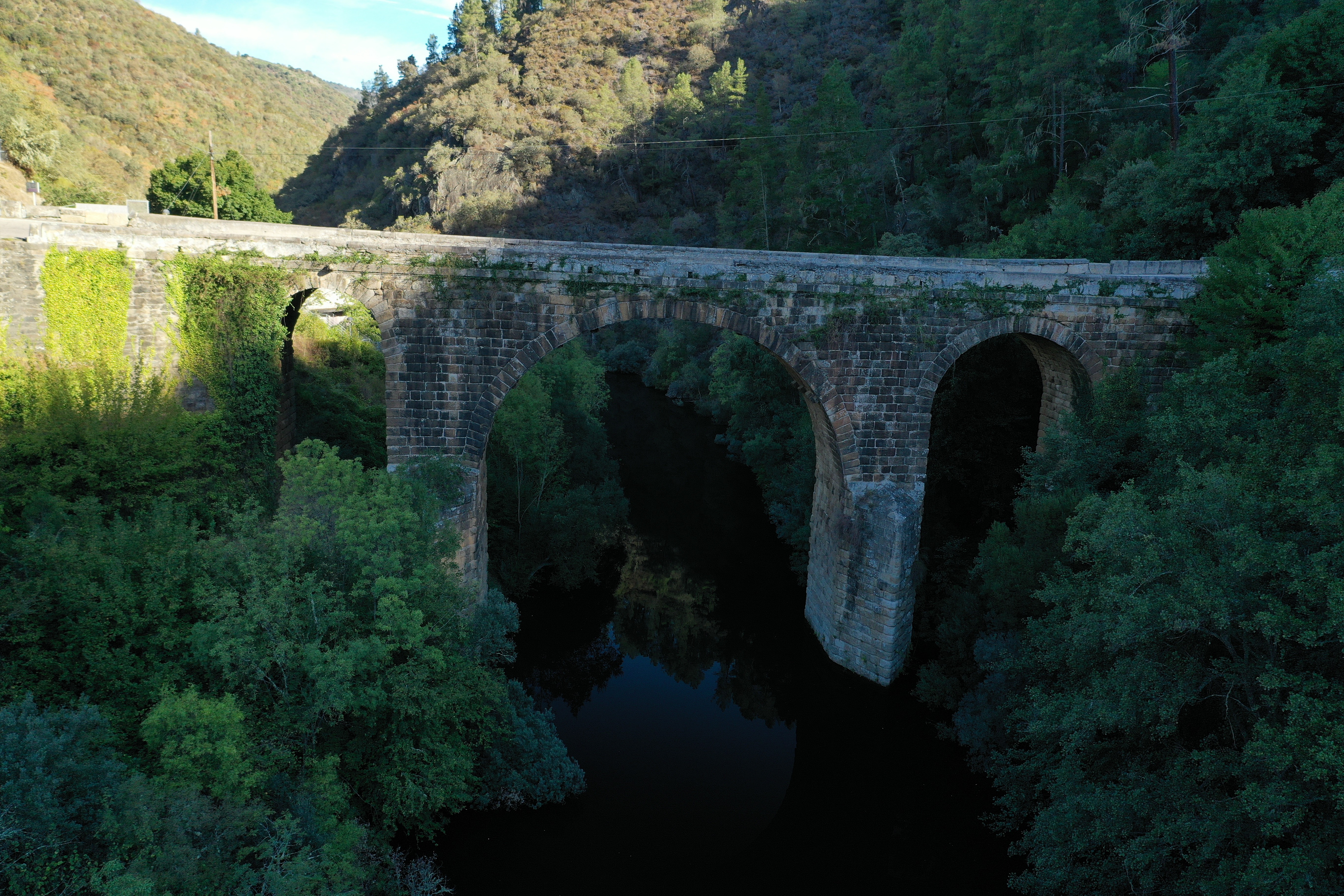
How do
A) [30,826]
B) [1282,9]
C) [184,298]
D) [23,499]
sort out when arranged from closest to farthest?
[30,826] → [23,499] → [184,298] → [1282,9]

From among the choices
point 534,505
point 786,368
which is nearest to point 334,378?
point 534,505

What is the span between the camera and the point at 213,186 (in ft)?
93.1

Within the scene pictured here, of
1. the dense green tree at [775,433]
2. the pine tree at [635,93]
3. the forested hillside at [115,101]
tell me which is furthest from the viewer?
the pine tree at [635,93]

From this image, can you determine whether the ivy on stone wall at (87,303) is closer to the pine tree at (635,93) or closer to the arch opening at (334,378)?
the arch opening at (334,378)

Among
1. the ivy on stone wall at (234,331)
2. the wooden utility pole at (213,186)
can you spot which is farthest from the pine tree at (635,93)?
the ivy on stone wall at (234,331)

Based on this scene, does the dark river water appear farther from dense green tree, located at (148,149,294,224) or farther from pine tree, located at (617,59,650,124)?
pine tree, located at (617,59,650,124)

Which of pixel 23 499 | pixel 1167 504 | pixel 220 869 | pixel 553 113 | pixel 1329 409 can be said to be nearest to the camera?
pixel 220 869

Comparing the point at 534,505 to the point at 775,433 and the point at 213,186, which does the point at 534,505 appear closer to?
the point at 775,433

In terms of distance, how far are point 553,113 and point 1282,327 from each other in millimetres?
58103

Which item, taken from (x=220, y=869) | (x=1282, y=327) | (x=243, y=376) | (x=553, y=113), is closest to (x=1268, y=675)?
(x=1282, y=327)

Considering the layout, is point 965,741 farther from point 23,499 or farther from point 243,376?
point 23,499

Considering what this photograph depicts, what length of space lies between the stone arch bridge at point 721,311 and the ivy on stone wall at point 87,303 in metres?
0.22

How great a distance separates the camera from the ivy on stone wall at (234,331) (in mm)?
12672

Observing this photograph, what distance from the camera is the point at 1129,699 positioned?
804 centimetres
